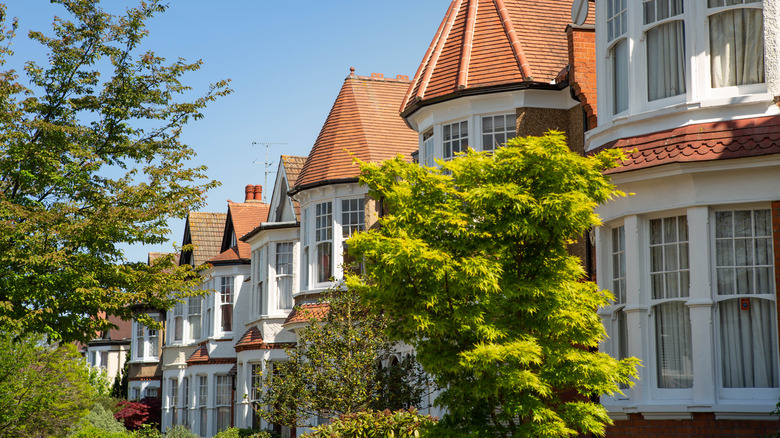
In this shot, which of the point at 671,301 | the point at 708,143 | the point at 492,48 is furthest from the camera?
the point at 492,48

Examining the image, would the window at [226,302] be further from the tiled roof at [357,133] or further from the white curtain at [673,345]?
the white curtain at [673,345]

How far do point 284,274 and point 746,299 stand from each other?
792 inches

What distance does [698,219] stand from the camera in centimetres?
1208

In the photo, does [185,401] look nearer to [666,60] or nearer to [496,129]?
[496,129]

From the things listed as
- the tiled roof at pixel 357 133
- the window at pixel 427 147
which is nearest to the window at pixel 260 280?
the tiled roof at pixel 357 133

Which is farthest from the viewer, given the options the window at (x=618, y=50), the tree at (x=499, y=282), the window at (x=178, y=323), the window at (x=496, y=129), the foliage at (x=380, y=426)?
the window at (x=178, y=323)

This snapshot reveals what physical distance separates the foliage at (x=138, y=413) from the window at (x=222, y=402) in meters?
3.54

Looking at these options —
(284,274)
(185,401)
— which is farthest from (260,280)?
(185,401)

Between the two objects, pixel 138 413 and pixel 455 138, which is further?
pixel 138 413

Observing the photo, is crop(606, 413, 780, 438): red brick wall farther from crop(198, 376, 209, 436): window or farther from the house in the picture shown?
crop(198, 376, 209, 436): window

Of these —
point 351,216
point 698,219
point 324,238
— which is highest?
point 351,216

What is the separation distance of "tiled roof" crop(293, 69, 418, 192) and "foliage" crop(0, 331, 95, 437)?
335 inches

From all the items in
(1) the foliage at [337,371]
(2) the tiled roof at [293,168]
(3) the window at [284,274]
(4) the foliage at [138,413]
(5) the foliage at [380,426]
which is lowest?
(4) the foliage at [138,413]

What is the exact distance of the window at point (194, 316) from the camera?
4016 cm
